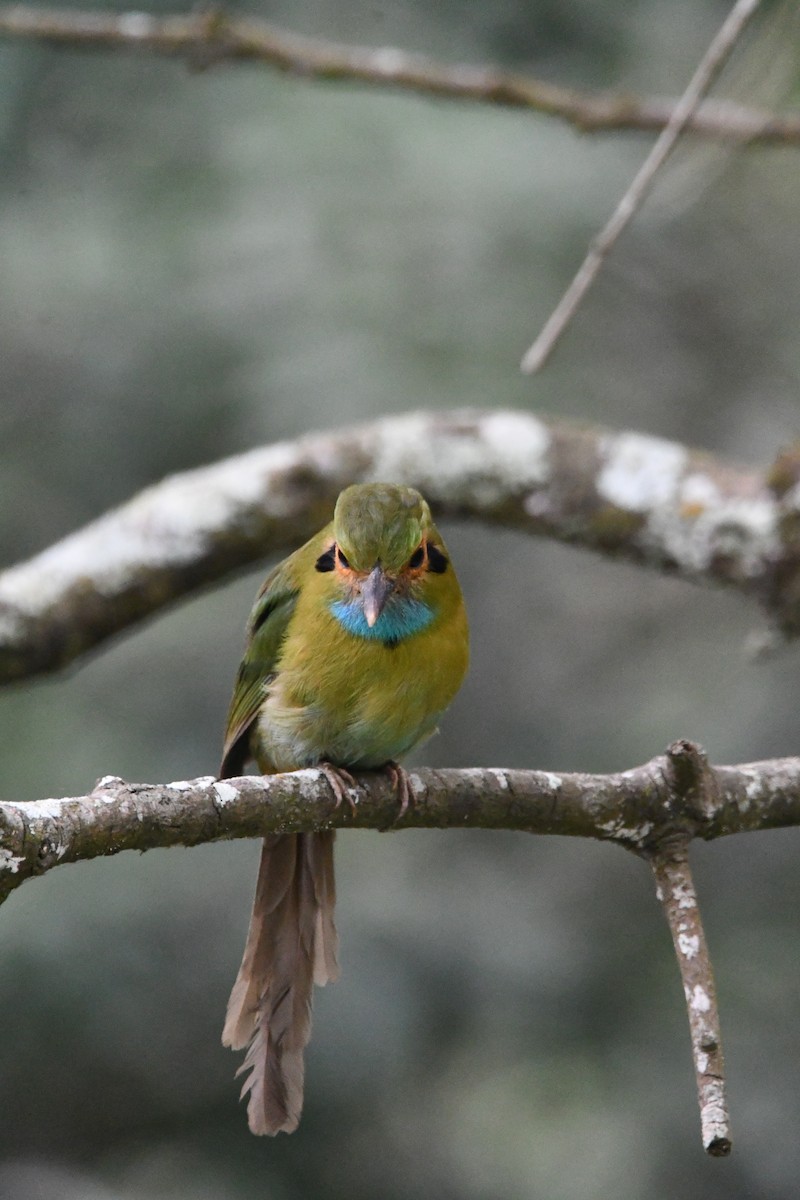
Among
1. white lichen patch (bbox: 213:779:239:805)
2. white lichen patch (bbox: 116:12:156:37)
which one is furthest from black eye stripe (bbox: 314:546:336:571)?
white lichen patch (bbox: 116:12:156:37)

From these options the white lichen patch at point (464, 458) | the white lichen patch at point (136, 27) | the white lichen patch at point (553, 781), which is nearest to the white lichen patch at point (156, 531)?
the white lichen patch at point (464, 458)

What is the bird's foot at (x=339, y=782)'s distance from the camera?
9.11ft

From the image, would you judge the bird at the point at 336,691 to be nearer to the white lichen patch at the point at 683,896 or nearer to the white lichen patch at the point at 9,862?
the white lichen patch at the point at 683,896

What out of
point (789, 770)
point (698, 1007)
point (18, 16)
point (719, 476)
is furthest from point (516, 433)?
point (698, 1007)

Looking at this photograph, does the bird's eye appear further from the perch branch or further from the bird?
the perch branch

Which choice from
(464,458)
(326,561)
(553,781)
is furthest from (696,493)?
(553,781)

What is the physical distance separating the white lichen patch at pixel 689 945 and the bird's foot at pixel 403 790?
58 centimetres

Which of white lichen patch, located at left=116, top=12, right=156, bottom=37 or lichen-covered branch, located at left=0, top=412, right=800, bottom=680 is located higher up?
white lichen patch, located at left=116, top=12, right=156, bottom=37

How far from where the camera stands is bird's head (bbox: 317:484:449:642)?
318 cm

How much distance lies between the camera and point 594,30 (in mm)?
5922

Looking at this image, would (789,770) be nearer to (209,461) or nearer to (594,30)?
(209,461)

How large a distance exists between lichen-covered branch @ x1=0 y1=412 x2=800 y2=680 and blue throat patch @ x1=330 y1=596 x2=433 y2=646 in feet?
2.36

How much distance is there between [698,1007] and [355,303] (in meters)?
3.81

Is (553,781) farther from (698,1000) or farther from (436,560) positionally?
(436,560)
